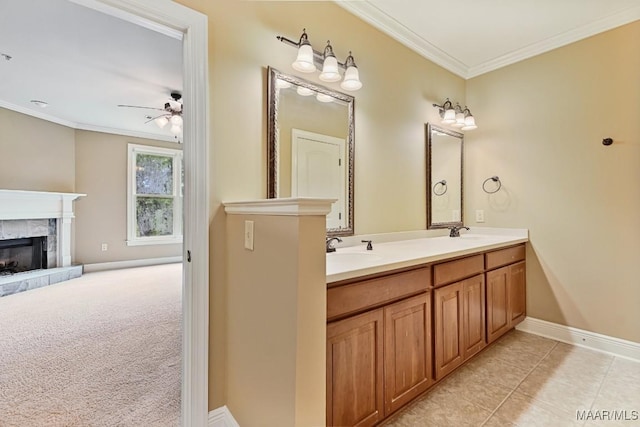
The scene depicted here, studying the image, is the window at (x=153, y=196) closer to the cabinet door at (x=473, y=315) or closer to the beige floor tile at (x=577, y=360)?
the cabinet door at (x=473, y=315)

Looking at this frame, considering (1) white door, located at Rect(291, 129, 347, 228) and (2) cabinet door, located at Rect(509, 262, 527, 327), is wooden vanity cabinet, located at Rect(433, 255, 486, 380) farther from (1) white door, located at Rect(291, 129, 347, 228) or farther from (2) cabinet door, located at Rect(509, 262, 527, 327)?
(1) white door, located at Rect(291, 129, 347, 228)

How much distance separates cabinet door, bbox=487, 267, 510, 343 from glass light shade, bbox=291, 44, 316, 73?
1.94 m

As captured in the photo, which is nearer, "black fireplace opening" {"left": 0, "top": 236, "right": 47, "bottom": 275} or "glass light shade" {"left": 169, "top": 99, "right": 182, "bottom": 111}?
"glass light shade" {"left": 169, "top": 99, "right": 182, "bottom": 111}

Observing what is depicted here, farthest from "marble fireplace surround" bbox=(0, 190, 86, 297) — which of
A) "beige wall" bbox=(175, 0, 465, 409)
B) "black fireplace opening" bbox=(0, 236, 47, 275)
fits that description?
"beige wall" bbox=(175, 0, 465, 409)

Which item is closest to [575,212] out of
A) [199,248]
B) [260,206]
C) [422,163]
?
[422,163]

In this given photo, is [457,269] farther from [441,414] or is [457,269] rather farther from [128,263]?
[128,263]

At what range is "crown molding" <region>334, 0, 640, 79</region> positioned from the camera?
2174mm

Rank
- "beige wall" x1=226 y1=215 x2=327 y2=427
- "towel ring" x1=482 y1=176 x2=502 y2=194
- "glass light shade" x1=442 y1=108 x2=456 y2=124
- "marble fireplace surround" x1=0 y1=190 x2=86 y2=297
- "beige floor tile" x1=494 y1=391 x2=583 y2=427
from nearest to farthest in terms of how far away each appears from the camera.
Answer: "beige wall" x1=226 y1=215 x2=327 y2=427
"beige floor tile" x1=494 y1=391 x2=583 y2=427
"glass light shade" x1=442 y1=108 x2=456 y2=124
"towel ring" x1=482 y1=176 x2=502 y2=194
"marble fireplace surround" x1=0 y1=190 x2=86 y2=297

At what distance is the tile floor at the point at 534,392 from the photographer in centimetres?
157

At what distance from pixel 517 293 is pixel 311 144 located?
226cm

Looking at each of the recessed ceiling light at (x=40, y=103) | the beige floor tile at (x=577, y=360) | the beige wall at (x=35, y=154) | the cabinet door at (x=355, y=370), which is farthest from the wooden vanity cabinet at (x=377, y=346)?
the beige wall at (x=35, y=154)

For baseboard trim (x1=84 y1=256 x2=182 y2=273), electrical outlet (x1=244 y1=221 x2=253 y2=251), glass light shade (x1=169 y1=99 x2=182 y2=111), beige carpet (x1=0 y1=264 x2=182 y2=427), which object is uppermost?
glass light shade (x1=169 y1=99 x2=182 y2=111)

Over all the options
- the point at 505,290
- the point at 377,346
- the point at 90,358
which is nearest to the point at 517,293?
the point at 505,290

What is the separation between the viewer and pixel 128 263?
5.42 m
